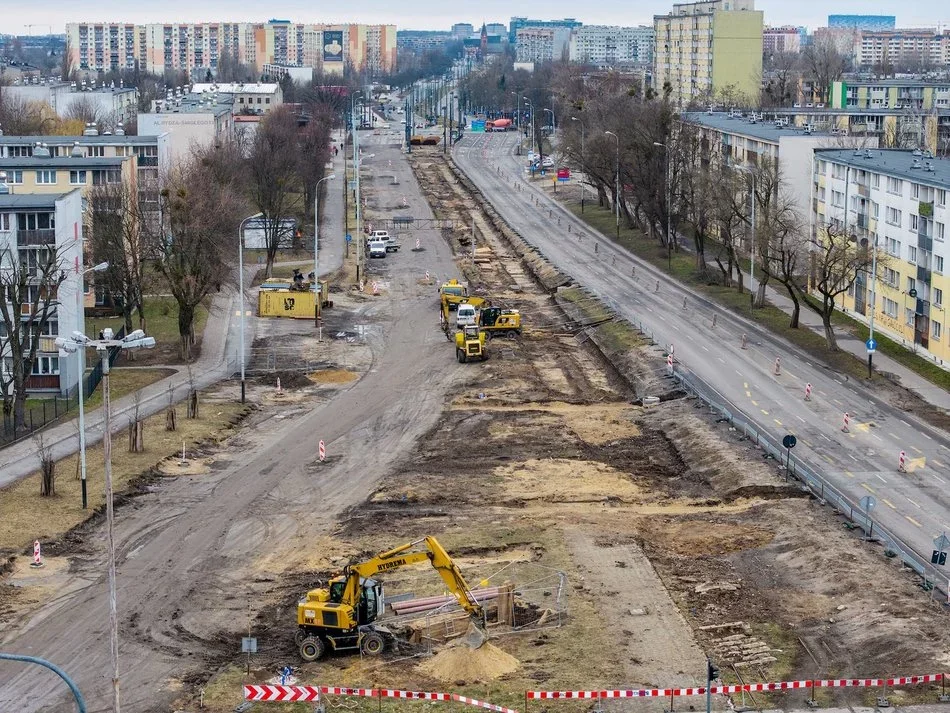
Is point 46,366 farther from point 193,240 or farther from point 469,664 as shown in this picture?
point 469,664

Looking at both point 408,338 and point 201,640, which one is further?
point 408,338

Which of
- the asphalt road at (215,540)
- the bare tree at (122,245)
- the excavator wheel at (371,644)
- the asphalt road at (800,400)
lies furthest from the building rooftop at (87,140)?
the excavator wheel at (371,644)

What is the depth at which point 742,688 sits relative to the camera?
1400 inches

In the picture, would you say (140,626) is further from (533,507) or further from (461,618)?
(533,507)

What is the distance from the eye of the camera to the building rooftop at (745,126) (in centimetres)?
10638

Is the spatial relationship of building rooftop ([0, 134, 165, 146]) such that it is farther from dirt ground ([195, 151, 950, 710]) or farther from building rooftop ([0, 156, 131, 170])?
dirt ground ([195, 151, 950, 710])

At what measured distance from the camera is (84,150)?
113 m

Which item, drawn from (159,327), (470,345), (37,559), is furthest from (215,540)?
(159,327)

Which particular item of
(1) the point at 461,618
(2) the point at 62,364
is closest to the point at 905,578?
(1) the point at 461,618

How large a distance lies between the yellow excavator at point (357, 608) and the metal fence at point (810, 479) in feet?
45.6

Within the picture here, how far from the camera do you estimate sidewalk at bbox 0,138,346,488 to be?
59.3 metres

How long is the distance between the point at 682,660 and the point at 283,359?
45.9m

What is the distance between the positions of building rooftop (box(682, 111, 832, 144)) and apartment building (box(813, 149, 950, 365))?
12.7 metres

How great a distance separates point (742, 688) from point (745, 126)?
291ft
